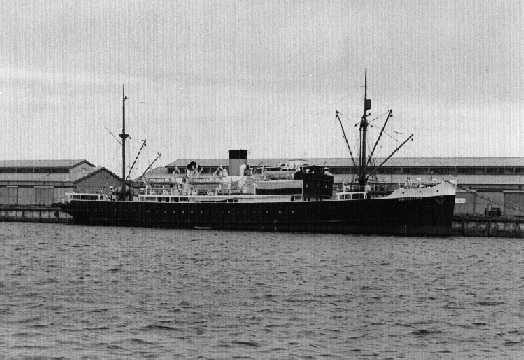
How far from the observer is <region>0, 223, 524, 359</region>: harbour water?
20859 millimetres

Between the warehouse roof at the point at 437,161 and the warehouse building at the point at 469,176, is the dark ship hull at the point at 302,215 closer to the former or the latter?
the warehouse building at the point at 469,176

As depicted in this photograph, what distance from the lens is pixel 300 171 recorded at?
73.6 metres

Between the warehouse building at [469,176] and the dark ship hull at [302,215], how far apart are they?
240 inches

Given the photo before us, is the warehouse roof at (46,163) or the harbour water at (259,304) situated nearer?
the harbour water at (259,304)

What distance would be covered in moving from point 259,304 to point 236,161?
180 ft

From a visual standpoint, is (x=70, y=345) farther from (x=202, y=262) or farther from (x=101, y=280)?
(x=202, y=262)

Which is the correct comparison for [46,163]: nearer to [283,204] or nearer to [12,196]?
[12,196]

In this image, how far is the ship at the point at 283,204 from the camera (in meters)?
66.3

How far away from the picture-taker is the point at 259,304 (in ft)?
89.4

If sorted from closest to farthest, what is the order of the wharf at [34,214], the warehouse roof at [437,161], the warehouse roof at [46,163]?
1. the warehouse roof at [437,161]
2. the wharf at [34,214]
3. the warehouse roof at [46,163]

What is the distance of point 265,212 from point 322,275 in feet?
120

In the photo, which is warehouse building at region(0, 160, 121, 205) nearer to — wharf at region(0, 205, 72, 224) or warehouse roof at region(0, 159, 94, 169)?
warehouse roof at region(0, 159, 94, 169)

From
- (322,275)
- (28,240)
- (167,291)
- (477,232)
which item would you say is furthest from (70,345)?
(477,232)

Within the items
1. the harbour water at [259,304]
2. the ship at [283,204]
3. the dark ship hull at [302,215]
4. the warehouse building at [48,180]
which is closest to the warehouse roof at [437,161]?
the ship at [283,204]
